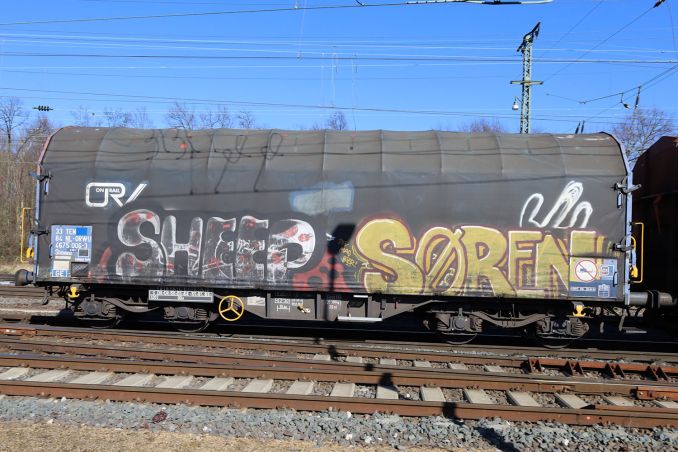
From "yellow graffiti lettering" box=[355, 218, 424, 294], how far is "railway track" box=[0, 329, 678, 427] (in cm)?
126

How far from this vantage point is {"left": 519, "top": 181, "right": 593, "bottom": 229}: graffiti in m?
9.43

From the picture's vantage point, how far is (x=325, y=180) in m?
9.72

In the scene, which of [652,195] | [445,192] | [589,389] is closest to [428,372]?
[589,389]

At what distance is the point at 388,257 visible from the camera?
9531mm

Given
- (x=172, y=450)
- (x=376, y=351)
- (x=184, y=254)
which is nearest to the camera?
(x=172, y=450)

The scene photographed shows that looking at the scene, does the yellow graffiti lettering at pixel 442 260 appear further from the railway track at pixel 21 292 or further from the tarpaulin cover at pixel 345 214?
the railway track at pixel 21 292

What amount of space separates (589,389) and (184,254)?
7.29 metres

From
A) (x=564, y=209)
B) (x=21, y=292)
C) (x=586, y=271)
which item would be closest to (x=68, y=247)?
(x=21, y=292)

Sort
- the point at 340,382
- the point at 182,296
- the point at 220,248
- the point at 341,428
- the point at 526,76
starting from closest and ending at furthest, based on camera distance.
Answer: the point at 341,428
the point at 340,382
the point at 220,248
the point at 182,296
the point at 526,76

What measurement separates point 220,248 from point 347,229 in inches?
97.6

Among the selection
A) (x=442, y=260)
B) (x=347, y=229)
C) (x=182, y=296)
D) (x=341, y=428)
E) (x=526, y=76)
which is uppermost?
(x=526, y=76)

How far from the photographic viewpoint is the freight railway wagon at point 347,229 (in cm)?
943

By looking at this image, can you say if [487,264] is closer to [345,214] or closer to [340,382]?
[345,214]

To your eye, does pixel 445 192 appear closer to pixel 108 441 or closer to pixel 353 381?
pixel 353 381
